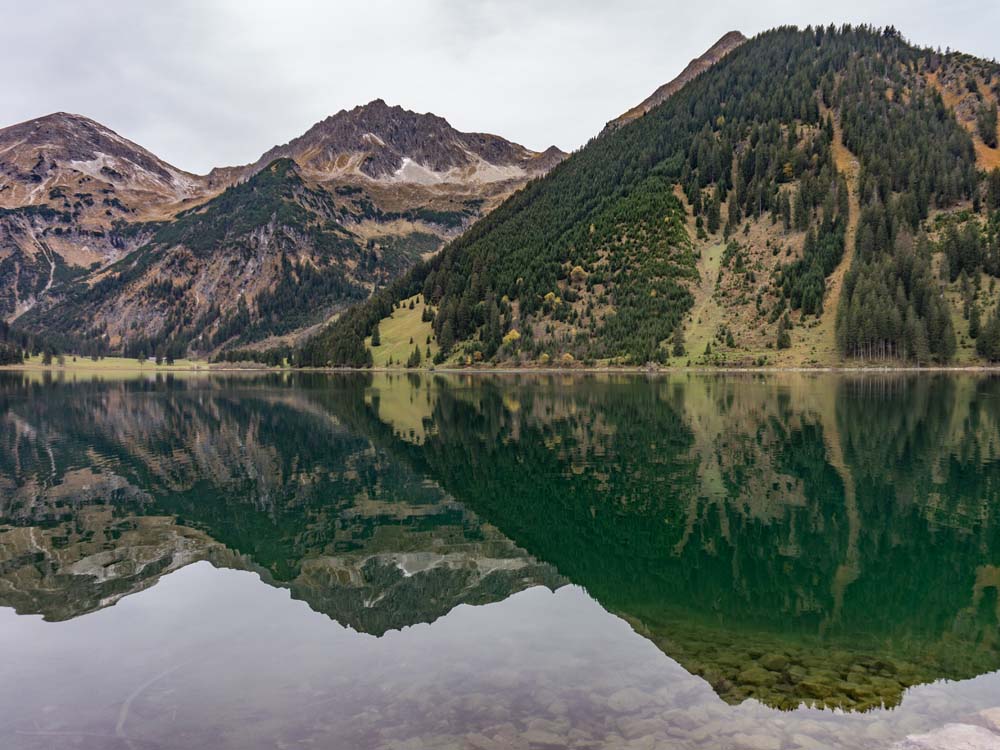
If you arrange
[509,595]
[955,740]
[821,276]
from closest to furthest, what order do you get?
[955,740]
[509,595]
[821,276]

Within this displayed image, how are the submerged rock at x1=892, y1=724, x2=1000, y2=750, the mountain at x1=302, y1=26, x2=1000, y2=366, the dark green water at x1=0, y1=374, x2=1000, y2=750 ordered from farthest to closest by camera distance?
the mountain at x1=302, y1=26, x2=1000, y2=366, the dark green water at x1=0, y1=374, x2=1000, y2=750, the submerged rock at x1=892, y1=724, x2=1000, y2=750

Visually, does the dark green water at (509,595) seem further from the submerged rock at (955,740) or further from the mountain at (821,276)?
the mountain at (821,276)

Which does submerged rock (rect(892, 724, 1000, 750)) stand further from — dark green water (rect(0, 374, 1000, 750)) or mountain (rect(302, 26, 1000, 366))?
mountain (rect(302, 26, 1000, 366))

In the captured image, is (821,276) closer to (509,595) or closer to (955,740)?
(509,595)

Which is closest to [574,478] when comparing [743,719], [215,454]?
[743,719]

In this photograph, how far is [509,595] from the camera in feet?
67.3

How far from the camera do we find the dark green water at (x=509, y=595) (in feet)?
42.4

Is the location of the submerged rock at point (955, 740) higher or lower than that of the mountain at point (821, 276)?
lower

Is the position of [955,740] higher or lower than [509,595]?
higher

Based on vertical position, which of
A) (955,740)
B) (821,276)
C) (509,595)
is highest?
(821,276)

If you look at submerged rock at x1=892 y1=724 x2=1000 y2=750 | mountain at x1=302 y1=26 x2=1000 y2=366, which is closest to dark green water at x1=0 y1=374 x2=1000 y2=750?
submerged rock at x1=892 y1=724 x2=1000 y2=750

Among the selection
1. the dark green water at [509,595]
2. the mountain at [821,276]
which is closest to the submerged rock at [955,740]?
the dark green water at [509,595]

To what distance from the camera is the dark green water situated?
12922 mm

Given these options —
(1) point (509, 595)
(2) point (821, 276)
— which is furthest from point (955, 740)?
(2) point (821, 276)
